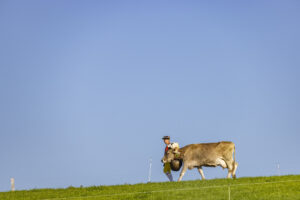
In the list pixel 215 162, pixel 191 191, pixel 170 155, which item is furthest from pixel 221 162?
pixel 191 191

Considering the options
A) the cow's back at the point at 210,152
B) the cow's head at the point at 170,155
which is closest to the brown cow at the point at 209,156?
the cow's back at the point at 210,152

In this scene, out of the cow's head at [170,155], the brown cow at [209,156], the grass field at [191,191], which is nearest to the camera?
the grass field at [191,191]

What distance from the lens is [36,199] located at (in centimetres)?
1862

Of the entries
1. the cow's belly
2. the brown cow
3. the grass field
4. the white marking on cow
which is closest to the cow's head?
the brown cow

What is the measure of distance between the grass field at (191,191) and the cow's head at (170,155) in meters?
4.65

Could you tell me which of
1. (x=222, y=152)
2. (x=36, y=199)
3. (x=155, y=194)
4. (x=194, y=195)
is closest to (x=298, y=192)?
(x=194, y=195)

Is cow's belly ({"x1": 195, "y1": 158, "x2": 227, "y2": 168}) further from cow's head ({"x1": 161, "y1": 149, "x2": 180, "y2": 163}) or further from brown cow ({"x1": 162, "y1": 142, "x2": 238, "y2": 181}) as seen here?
cow's head ({"x1": 161, "y1": 149, "x2": 180, "y2": 163})

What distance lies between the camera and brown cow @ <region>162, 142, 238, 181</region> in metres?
24.4

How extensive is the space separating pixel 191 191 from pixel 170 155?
929 cm

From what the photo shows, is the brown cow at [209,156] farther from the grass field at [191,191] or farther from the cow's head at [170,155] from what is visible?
the grass field at [191,191]

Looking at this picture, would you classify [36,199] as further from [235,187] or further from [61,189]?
[235,187]

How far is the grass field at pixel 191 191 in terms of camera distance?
Result: 637 inches

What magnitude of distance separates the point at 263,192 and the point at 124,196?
4922 mm

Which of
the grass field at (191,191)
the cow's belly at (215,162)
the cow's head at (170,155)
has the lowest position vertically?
the grass field at (191,191)
